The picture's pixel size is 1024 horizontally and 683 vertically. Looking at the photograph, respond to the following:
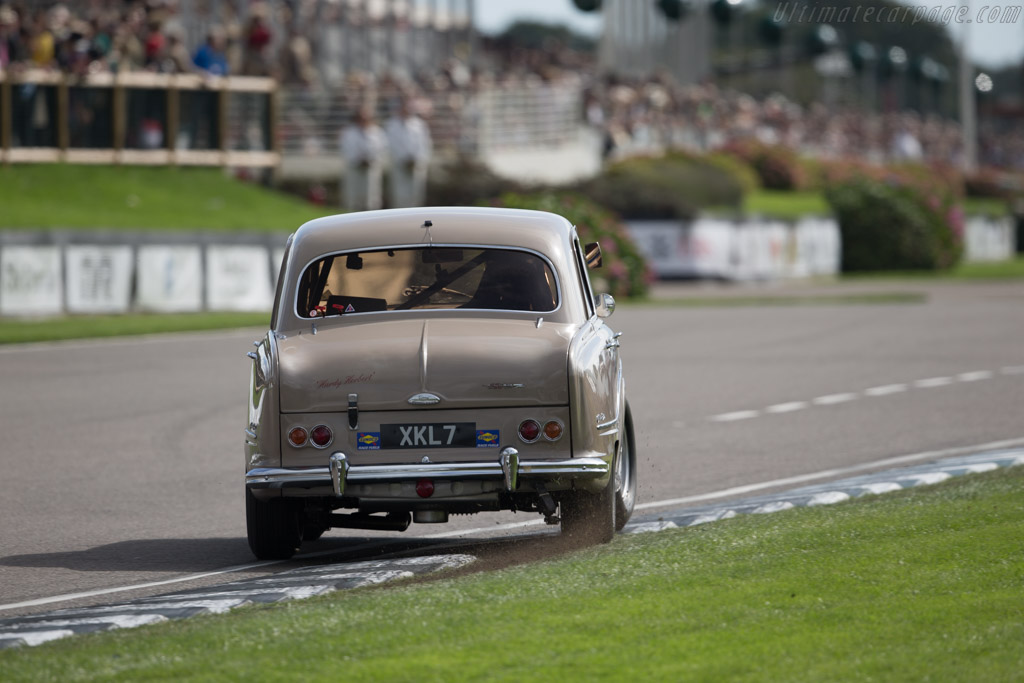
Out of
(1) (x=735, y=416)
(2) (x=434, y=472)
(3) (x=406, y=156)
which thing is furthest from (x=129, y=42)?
(2) (x=434, y=472)

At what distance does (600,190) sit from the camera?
3644cm

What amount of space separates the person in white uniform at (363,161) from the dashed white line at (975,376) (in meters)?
17.1

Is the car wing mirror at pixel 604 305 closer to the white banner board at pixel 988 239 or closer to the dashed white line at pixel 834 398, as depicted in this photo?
the dashed white line at pixel 834 398

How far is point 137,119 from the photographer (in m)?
32.1

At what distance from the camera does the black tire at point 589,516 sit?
815cm

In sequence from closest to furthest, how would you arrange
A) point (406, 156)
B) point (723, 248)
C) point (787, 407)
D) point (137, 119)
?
point (787, 407), point (137, 119), point (406, 156), point (723, 248)

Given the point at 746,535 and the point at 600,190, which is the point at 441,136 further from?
the point at 746,535

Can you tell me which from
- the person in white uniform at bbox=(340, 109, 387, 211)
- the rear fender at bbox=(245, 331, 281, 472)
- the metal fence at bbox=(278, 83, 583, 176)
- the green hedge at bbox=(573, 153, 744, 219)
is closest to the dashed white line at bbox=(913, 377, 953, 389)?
the rear fender at bbox=(245, 331, 281, 472)

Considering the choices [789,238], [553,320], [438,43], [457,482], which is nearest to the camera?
[457,482]

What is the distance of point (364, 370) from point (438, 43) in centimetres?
4386

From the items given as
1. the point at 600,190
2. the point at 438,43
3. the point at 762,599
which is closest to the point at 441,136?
the point at 600,190

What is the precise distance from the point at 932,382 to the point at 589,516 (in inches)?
377

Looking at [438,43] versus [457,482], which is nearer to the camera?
Answer: [457,482]

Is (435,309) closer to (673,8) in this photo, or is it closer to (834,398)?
(834,398)
